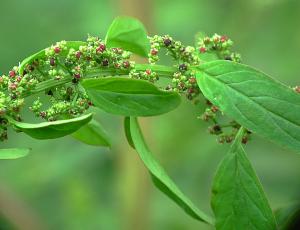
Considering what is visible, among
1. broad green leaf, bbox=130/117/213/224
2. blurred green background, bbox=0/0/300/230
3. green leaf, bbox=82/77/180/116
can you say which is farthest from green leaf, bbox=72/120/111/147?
blurred green background, bbox=0/0/300/230

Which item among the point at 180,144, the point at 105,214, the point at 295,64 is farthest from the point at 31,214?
the point at 295,64

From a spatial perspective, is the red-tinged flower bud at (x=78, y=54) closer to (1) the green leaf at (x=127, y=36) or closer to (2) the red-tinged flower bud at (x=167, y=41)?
(1) the green leaf at (x=127, y=36)

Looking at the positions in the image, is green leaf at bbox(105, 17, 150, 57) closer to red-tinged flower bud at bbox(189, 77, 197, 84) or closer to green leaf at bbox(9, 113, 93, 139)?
red-tinged flower bud at bbox(189, 77, 197, 84)

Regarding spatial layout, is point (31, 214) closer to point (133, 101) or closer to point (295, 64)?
point (295, 64)

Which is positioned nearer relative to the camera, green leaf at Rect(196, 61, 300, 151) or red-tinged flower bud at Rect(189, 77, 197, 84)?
green leaf at Rect(196, 61, 300, 151)

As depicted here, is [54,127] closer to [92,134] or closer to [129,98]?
[129,98]

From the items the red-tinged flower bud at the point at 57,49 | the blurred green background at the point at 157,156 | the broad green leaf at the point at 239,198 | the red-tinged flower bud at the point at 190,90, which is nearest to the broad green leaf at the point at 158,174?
the broad green leaf at the point at 239,198
